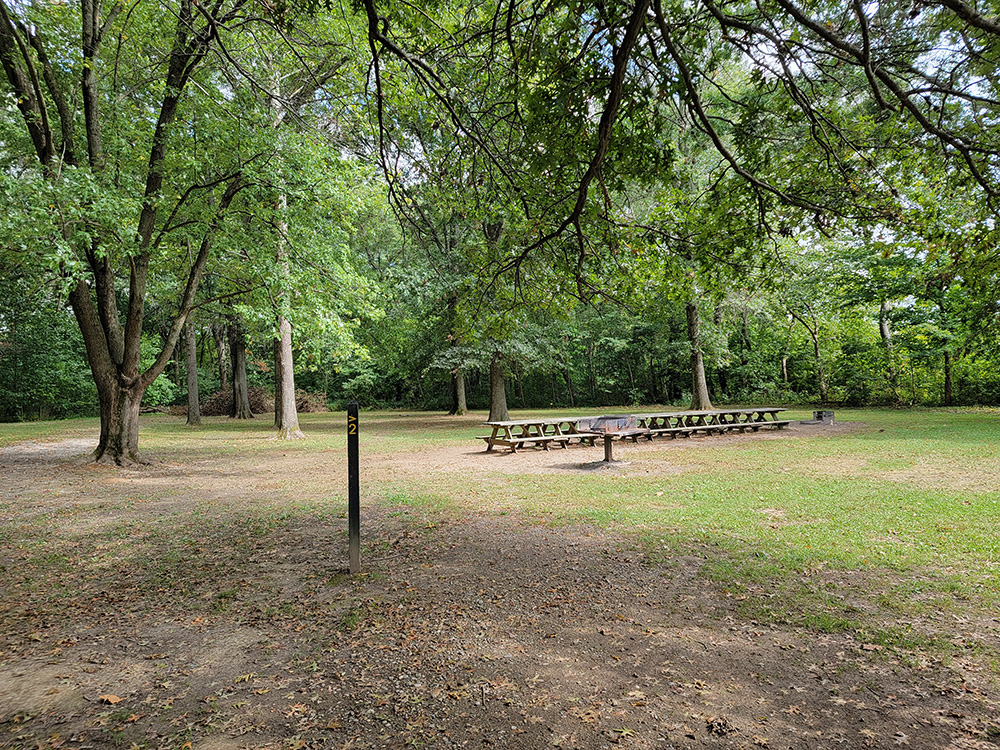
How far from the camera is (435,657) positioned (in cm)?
303

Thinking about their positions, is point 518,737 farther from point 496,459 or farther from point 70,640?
point 496,459

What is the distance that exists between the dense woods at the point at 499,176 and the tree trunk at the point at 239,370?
0.68 ft

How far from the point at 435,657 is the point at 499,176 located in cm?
409

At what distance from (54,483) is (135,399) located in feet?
7.54

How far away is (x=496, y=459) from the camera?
36.4ft

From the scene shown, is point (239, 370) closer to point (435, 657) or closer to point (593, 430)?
point (593, 430)

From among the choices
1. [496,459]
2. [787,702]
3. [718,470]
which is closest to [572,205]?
[787,702]

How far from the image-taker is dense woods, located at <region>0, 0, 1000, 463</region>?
3.89 metres

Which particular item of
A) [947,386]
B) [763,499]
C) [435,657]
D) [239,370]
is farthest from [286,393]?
[947,386]

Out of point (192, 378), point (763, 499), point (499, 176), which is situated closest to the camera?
point (499, 176)

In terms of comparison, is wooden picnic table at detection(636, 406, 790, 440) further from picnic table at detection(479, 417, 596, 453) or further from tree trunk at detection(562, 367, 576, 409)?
tree trunk at detection(562, 367, 576, 409)

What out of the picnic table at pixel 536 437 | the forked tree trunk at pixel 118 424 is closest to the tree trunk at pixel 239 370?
the forked tree trunk at pixel 118 424

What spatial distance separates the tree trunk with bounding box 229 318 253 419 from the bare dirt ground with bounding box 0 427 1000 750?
59.2ft

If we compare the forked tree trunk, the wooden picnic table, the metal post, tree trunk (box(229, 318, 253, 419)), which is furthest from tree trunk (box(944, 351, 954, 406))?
tree trunk (box(229, 318, 253, 419))
